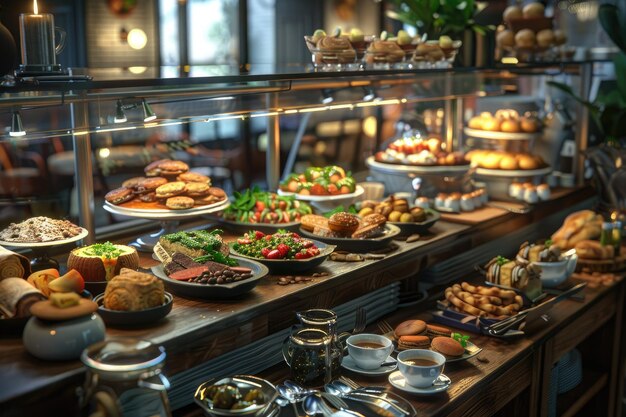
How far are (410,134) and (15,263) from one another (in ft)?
7.72

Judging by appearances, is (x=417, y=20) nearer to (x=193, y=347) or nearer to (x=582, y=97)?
(x=582, y=97)

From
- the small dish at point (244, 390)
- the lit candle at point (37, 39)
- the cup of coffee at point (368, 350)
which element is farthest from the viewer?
the cup of coffee at point (368, 350)

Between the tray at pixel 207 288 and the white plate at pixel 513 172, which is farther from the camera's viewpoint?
the white plate at pixel 513 172

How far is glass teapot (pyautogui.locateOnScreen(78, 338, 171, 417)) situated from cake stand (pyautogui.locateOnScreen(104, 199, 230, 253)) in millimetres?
924

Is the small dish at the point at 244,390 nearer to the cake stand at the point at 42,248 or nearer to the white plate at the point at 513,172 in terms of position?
the cake stand at the point at 42,248

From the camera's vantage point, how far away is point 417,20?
3.76 m

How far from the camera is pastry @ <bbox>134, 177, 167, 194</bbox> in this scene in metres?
2.58

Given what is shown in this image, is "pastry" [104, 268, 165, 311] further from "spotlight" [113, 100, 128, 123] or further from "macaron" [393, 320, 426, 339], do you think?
"macaron" [393, 320, 426, 339]

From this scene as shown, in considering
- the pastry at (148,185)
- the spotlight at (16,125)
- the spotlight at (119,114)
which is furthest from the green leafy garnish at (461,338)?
the spotlight at (16,125)

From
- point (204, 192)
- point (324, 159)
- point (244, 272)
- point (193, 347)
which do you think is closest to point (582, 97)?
point (204, 192)

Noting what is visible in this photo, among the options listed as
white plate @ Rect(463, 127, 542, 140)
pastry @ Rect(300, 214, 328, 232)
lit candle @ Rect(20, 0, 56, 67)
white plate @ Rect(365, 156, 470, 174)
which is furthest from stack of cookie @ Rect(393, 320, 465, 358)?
white plate @ Rect(463, 127, 542, 140)

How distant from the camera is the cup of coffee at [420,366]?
209 centimetres

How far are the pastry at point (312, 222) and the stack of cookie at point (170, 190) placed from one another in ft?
0.99

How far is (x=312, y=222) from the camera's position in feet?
8.98
